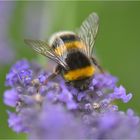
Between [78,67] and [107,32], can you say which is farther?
[107,32]

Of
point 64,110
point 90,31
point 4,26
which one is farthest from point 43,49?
point 4,26

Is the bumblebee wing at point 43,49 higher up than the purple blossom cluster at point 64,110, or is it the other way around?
the bumblebee wing at point 43,49

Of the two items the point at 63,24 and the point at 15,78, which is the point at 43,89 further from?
the point at 63,24

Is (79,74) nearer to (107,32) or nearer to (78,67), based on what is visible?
(78,67)

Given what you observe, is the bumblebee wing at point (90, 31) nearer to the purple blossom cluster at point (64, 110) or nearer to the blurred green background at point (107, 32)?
the purple blossom cluster at point (64, 110)

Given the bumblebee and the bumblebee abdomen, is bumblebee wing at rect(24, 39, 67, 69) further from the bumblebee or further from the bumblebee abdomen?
the bumblebee abdomen

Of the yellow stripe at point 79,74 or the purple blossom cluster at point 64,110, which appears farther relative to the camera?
the yellow stripe at point 79,74

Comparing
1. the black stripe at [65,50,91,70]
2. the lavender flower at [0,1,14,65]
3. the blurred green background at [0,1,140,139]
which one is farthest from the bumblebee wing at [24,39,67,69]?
the lavender flower at [0,1,14,65]

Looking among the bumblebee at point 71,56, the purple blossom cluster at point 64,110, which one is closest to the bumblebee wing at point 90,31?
the bumblebee at point 71,56
